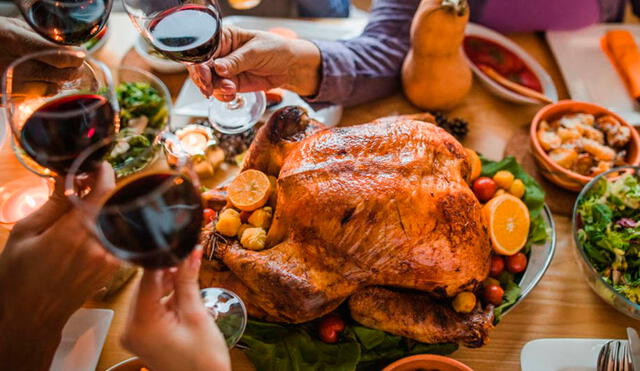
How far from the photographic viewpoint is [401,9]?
175 centimetres

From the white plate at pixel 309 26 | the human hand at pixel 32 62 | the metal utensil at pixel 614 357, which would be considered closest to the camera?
the human hand at pixel 32 62

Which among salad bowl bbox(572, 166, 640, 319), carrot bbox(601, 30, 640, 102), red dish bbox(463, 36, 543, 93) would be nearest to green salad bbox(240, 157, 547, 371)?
salad bowl bbox(572, 166, 640, 319)

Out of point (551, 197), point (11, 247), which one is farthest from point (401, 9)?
point (11, 247)

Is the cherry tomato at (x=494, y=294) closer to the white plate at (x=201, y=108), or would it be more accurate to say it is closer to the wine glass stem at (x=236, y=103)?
the white plate at (x=201, y=108)

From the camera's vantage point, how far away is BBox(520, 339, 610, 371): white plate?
1.25 metres

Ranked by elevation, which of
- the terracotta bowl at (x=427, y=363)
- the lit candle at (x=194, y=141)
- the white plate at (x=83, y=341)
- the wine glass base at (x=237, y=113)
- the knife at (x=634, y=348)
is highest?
the wine glass base at (x=237, y=113)

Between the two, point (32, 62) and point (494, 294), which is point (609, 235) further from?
point (32, 62)

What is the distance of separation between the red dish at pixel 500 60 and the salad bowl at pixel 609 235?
0.45 metres

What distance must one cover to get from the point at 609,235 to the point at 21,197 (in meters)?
1.65

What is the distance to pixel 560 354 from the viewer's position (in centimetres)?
126

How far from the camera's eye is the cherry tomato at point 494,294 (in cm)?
129

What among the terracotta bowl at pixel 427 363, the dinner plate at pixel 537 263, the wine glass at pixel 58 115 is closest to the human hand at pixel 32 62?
the wine glass at pixel 58 115

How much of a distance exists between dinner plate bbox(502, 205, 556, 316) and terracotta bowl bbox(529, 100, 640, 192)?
0.53 feet

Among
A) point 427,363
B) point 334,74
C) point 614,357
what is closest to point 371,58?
point 334,74
